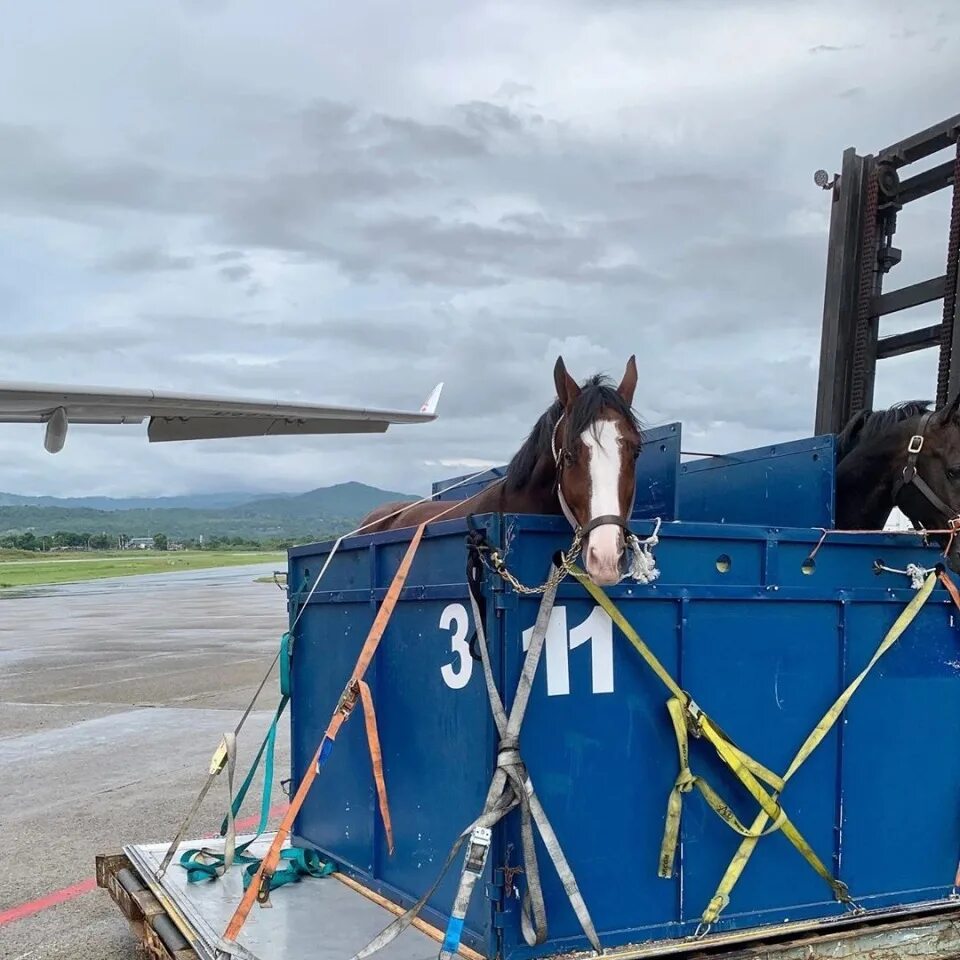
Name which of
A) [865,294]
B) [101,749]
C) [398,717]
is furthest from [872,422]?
[101,749]

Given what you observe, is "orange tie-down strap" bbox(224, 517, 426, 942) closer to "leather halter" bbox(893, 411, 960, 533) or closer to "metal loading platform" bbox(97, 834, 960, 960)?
"metal loading platform" bbox(97, 834, 960, 960)

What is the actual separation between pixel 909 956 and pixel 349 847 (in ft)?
8.64

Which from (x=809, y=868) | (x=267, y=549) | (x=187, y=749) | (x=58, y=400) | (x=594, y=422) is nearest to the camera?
(x=594, y=422)

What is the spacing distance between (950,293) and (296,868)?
16.7ft

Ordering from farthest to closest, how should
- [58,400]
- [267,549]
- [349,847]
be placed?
[267,549] < [58,400] < [349,847]

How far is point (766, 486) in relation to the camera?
508cm

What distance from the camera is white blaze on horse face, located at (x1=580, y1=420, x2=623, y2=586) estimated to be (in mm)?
3264

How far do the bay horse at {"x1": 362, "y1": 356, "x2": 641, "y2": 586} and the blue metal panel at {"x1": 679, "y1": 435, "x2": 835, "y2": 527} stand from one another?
1.28 metres

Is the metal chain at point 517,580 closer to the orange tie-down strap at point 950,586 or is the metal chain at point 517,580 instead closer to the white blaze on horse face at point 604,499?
the white blaze on horse face at point 604,499

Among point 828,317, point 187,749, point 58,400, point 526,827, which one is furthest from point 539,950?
point 58,400

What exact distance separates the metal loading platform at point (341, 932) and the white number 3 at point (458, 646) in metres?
1.02

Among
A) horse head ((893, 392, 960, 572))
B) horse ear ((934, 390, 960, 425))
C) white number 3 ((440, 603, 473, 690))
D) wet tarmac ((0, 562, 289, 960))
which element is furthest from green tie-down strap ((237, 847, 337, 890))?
horse ear ((934, 390, 960, 425))

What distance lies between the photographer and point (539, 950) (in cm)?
374

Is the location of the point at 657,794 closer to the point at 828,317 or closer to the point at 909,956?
the point at 909,956
